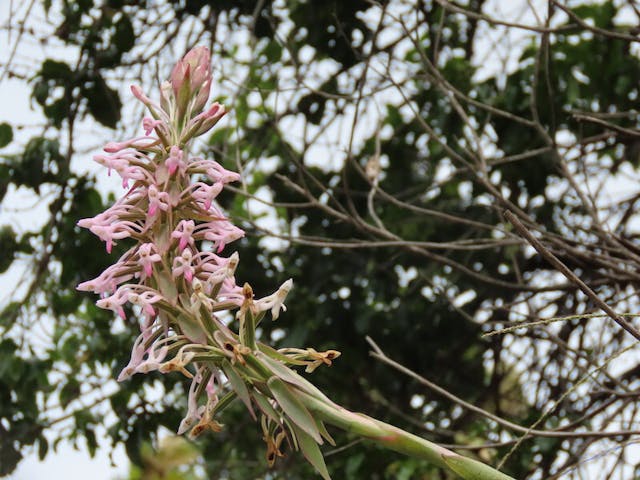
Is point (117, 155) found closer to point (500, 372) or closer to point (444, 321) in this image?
point (444, 321)

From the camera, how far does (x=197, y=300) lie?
3.55 feet

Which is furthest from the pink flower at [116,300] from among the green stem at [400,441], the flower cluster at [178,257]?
the green stem at [400,441]

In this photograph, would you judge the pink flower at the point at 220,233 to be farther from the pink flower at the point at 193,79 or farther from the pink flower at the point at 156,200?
the pink flower at the point at 193,79

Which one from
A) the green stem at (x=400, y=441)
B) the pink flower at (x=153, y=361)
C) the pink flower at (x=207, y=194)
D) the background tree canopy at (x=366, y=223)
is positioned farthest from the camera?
the background tree canopy at (x=366, y=223)

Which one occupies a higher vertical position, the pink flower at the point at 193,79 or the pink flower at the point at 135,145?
the pink flower at the point at 193,79

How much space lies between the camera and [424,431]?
3434 mm

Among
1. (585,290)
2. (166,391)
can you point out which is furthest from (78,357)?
(585,290)

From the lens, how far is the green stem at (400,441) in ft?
3.20

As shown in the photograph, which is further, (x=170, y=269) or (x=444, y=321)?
(x=444, y=321)

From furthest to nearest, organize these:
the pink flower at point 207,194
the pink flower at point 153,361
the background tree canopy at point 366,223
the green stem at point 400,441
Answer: the background tree canopy at point 366,223 < the pink flower at point 207,194 < the pink flower at point 153,361 < the green stem at point 400,441

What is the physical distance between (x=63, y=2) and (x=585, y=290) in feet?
9.63

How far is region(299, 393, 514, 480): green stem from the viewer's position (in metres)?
0.97

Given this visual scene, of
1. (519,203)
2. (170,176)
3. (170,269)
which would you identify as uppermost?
(519,203)

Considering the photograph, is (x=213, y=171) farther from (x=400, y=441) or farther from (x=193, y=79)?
(x=400, y=441)
